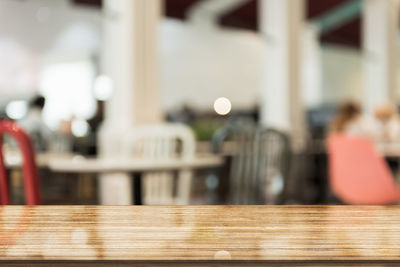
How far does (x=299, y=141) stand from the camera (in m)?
6.72

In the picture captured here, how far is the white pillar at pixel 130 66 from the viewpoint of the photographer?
4.75 m

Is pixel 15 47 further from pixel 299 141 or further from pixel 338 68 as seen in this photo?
pixel 338 68

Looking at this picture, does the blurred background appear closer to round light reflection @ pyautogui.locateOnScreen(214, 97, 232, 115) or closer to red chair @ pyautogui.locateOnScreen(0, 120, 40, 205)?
round light reflection @ pyautogui.locateOnScreen(214, 97, 232, 115)

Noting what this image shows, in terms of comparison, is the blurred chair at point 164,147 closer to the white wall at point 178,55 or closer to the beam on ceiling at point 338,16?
the white wall at point 178,55

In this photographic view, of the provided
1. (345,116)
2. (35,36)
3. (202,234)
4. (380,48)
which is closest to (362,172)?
(345,116)

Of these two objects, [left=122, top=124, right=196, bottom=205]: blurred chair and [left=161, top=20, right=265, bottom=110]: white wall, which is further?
[left=161, top=20, right=265, bottom=110]: white wall

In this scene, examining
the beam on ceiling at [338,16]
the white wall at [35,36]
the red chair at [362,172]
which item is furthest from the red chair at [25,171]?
the beam on ceiling at [338,16]

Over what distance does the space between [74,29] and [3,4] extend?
1.64 meters

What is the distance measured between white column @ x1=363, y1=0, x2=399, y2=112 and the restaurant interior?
0.08 ft

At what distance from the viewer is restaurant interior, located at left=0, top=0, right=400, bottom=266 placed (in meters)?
0.36

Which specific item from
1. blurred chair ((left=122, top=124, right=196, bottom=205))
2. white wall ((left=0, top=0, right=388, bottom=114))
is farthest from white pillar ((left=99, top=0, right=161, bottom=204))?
white wall ((left=0, top=0, right=388, bottom=114))

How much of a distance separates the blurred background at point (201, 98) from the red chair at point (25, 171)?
891 mm

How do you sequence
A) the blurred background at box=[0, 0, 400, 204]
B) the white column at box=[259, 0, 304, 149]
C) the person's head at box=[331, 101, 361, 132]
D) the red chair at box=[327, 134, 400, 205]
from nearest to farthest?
the blurred background at box=[0, 0, 400, 204] → the red chair at box=[327, 134, 400, 205] → the person's head at box=[331, 101, 361, 132] → the white column at box=[259, 0, 304, 149]

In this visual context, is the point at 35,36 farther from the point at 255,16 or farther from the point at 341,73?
the point at 341,73
